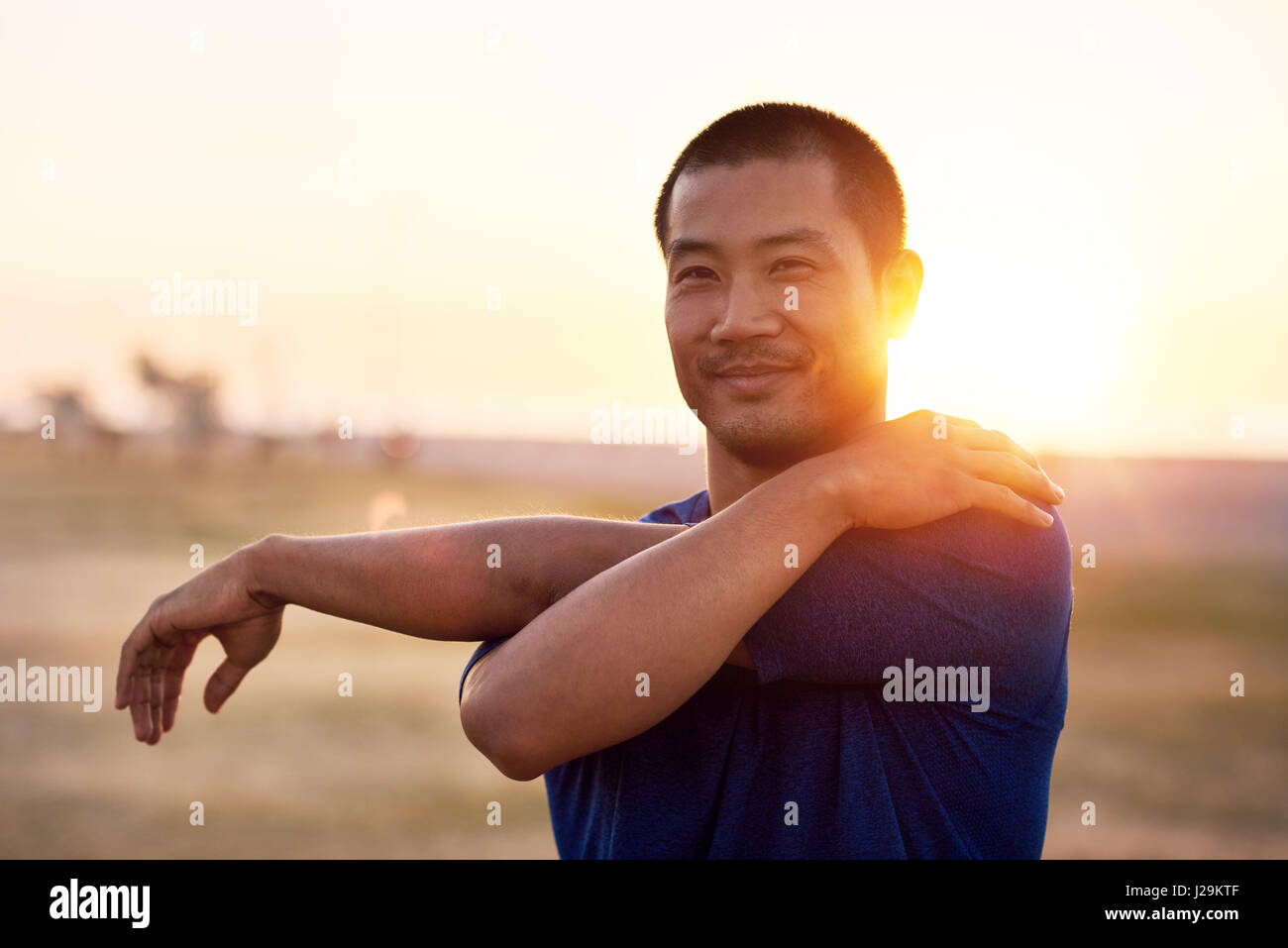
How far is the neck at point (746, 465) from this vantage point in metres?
2.58

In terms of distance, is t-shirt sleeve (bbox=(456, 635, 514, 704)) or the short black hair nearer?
t-shirt sleeve (bbox=(456, 635, 514, 704))

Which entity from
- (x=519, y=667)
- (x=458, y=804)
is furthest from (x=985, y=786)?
(x=458, y=804)

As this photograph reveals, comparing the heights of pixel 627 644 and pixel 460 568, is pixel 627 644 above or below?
below

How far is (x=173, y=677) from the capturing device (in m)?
2.51

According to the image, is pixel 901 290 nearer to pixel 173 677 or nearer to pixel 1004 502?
pixel 1004 502

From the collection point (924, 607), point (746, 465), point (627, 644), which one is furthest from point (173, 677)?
point (924, 607)

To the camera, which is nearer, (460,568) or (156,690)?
(460,568)

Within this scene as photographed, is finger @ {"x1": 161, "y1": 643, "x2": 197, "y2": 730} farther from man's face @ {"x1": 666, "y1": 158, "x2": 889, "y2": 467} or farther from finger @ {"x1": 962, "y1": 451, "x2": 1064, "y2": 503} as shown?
finger @ {"x1": 962, "y1": 451, "x2": 1064, "y2": 503}

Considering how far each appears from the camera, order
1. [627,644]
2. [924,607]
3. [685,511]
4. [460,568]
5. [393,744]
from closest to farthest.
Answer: [627,644], [924,607], [460,568], [685,511], [393,744]

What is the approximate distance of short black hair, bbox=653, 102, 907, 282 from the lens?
8.30 feet

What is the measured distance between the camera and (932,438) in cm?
217

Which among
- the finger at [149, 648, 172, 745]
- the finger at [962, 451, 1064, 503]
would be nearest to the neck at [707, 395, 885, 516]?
the finger at [962, 451, 1064, 503]

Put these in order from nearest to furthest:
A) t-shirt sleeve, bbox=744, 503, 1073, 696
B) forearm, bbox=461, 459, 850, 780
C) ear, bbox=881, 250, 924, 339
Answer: forearm, bbox=461, 459, 850, 780 → t-shirt sleeve, bbox=744, 503, 1073, 696 → ear, bbox=881, 250, 924, 339

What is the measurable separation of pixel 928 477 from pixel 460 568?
99 cm
